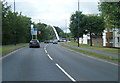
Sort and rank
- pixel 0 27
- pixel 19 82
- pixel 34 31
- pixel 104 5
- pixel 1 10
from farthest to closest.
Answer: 1. pixel 34 31
2. pixel 0 27
3. pixel 1 10
4. pixel 104 5
5. pixel 19 82

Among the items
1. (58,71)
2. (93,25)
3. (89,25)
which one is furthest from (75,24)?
(58,71)

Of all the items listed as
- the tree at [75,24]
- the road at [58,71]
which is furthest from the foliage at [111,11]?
the tree at [75,24]

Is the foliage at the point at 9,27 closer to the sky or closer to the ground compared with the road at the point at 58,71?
closer to the sky

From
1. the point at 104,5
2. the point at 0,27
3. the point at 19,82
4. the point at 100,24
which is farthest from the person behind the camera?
the point at 100,24

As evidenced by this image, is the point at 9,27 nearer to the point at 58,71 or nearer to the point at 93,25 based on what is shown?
the point at 93,25

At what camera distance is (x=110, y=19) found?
20.9 m

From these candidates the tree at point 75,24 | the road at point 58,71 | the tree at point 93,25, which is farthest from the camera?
the tree at point 75,24

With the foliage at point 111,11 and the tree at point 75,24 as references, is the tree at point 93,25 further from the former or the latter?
the foliage at point 111,11

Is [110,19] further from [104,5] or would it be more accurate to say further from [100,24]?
[100,24]

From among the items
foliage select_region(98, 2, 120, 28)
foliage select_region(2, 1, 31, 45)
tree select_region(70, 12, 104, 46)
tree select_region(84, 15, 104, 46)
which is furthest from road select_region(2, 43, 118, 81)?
tree select_region(70, 12, 104, 46)

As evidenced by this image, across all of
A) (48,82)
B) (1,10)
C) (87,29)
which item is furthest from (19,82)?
(87,29)

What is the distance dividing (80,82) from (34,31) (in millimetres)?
61389

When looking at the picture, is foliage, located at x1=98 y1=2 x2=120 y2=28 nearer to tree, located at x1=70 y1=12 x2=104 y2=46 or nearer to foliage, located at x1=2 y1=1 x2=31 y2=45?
foliage, located at x1=2 y1=1 x2=31 y2=45

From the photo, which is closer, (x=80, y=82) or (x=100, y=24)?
(x=80, y=82)
